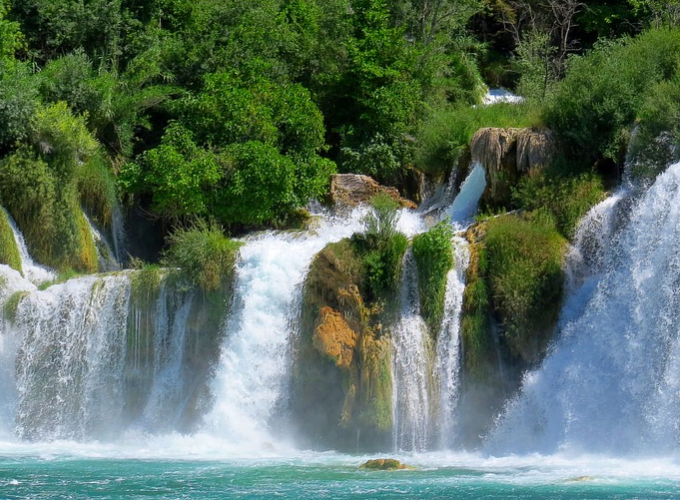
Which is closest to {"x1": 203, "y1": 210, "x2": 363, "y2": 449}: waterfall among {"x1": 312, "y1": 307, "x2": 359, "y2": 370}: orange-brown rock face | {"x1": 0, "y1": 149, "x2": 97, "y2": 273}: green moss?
{"x1": 312, "y1": 307, "x2": 359, "y2": 370}: orange-brown rock face

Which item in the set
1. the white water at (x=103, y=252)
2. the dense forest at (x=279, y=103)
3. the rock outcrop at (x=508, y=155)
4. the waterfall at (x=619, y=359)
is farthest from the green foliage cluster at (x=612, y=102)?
the white water at (x=103, y=252)

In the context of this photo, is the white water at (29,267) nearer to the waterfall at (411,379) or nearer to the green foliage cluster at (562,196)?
the waterfall at (411,379)

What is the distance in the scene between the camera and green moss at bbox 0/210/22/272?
26578 mm

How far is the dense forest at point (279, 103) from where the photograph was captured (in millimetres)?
25828

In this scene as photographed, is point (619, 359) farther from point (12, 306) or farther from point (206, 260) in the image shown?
point (12, 306)

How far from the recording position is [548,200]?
24.6m

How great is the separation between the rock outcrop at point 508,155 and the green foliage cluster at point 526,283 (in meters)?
2.27

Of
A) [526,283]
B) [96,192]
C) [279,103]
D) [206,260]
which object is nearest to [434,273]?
[526,283]

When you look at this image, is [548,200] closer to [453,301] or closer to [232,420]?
[453,301]

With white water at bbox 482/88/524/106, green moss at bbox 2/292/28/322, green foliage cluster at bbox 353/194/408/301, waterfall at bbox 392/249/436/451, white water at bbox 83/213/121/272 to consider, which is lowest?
waterfall at bbox 392/249/436/451

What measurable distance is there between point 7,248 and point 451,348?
10.2 meters

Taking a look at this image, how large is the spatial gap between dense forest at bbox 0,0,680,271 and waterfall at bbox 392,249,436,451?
351 centimetres

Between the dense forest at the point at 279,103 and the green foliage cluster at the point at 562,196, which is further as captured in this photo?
the dense forest at the point at 279,103

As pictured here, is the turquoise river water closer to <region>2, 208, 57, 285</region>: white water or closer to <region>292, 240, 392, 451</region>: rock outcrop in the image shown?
<region>292, 240, 392, 451</region>: rock outcrop
